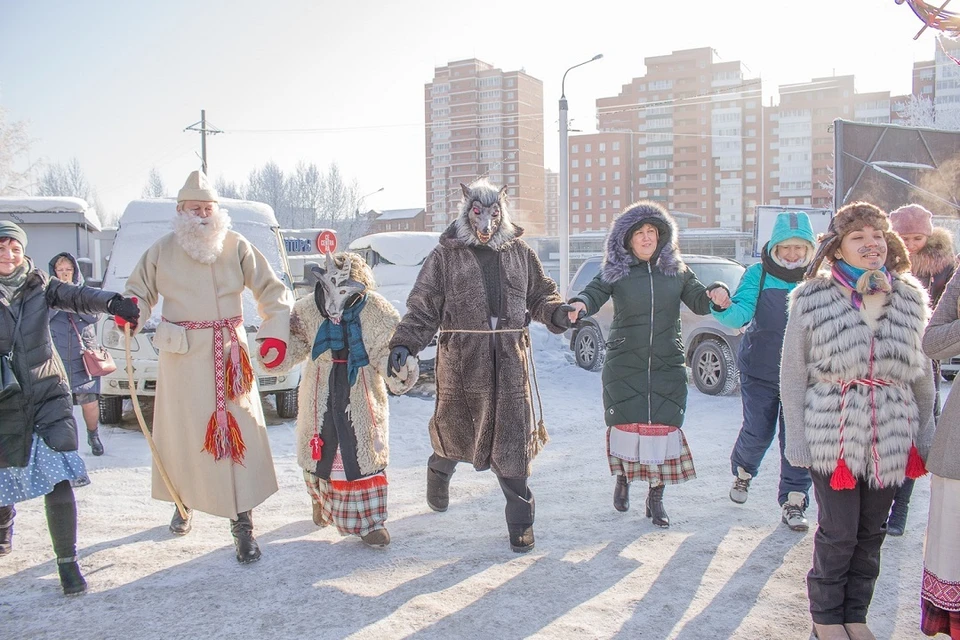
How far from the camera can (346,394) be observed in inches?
172

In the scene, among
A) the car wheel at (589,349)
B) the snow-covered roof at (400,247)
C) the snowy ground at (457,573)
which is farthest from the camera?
the snow-covered roof at (400,247)

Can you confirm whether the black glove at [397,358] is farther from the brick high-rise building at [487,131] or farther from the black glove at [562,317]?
the brick high-rise building at [487,131]

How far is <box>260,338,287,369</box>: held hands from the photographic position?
432 centimetres

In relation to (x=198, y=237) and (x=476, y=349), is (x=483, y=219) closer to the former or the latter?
(x=476, y=349)

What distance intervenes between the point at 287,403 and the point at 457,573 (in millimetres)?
4878

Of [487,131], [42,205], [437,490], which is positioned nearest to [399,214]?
[487,131]

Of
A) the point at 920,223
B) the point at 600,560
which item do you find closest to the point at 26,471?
the point at 600,560

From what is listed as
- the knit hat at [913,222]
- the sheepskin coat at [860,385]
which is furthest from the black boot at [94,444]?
the knit hat at [913,222]

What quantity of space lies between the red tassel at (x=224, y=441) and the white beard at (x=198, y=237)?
903mm

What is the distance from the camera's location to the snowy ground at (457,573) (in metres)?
3.39

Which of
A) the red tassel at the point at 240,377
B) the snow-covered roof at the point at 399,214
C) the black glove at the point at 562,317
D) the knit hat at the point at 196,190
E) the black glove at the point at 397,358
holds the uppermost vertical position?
the snow-covered roof at the point at 399,214

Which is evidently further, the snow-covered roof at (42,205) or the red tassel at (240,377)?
the snow-covered roof at (42,205)

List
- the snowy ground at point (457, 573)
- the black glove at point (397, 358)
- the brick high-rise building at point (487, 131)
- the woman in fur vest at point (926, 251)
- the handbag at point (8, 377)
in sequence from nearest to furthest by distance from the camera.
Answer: the snowy ground at point (457, 573) < the handbag at point (8, 377) < the black glove at point (397, 358) < the woman in fur vest at point (926, 251) < the brick high-rise building at point (487, 131)

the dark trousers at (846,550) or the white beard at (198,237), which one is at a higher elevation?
the white beard at (198,237)
